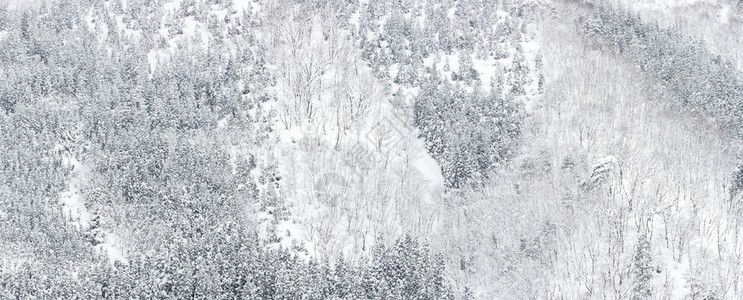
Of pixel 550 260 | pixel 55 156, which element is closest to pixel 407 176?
pixel 550 260

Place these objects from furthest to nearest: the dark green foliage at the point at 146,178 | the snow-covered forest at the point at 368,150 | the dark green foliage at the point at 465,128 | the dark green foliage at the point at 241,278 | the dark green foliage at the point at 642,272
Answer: the dark green foliage at the point at 465,128 → the snow-covered forest at the point at 368,150 → the dark green foliage at the point at 146,178 → the dark green foliage at the point at 241,278 → the dark green foliage at the point at 642,272

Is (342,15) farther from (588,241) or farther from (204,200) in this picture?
(588,241)

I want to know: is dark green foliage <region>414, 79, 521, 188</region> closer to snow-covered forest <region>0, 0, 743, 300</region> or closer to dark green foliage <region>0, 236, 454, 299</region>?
snow-covered forest <region>0, 0, 743, 300</region>

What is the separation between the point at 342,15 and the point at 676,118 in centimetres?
4658

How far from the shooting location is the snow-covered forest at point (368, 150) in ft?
262

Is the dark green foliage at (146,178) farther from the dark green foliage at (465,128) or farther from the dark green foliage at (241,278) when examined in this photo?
the dark green foliage at (465,128)

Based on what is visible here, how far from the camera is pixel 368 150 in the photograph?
99438mm

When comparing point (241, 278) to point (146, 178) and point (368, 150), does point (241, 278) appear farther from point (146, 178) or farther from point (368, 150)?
point (368, 150)

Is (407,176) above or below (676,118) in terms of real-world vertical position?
below

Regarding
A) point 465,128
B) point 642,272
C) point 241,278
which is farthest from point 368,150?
point 642,272

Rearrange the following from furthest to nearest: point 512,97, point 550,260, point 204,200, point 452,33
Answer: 1. point 452,33
2. point 512,97
3. point 204,200
4. point 550,260

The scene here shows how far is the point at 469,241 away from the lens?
283ft

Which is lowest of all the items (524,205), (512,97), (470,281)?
(470,281)

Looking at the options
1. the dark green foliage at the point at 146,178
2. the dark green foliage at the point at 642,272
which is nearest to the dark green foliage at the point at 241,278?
the dark green foliage at the point at 146,178
